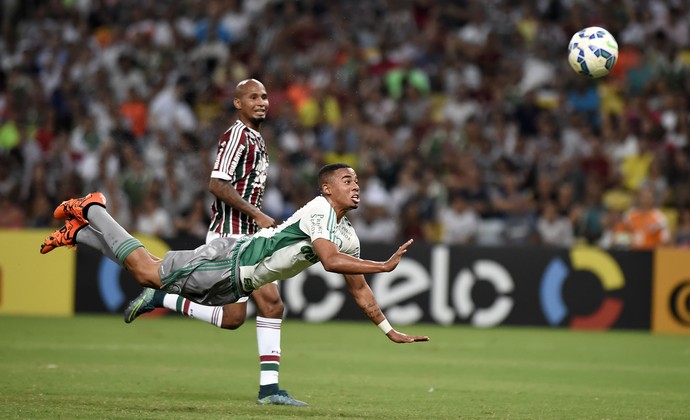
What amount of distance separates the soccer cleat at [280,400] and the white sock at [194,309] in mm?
926

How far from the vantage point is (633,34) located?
22578 mm

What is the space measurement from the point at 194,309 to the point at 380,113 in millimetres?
12307

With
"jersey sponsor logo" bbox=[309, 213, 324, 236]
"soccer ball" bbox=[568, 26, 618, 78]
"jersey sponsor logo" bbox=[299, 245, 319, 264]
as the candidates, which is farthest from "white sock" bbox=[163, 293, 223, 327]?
"soccer ball" bbox=[568, 26, 618, 78]

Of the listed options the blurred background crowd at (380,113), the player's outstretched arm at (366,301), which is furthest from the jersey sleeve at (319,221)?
the blurred background crowd at (380,113)

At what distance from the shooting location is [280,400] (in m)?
9.61

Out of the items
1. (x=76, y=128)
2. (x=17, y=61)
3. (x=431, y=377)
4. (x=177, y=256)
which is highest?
(x=17, y=61)

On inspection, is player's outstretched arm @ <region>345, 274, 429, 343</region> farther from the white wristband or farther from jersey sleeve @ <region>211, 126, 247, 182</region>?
jersey sleeve @ <region>211, 126, 247, 182</region>

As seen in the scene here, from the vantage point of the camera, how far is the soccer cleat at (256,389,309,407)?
9.55 metres

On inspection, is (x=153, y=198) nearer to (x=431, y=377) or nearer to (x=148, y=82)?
(x=148, y=82)

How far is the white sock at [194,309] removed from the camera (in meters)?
10.3

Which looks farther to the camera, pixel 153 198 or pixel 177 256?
pixel 153 198

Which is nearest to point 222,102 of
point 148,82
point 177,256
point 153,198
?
point 148,82

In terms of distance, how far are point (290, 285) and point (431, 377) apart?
6666 mm

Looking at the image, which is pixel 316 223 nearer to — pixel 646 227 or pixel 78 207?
pixel 78 207
